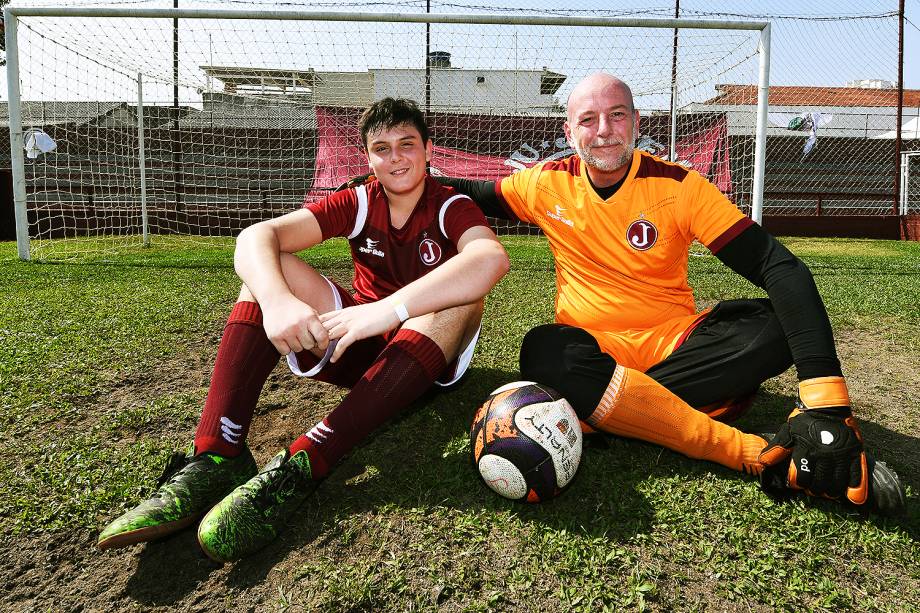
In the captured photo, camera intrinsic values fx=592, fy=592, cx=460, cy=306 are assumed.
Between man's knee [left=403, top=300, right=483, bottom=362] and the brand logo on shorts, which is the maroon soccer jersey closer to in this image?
the brand logo on shorts

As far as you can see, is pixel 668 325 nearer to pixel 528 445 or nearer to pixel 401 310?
pixel 528 445

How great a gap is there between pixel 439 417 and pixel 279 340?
0.90 meters

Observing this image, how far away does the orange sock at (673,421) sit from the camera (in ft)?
6.66

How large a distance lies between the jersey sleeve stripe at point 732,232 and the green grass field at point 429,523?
2.68ft

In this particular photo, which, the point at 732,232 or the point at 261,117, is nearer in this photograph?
the point at 732,232

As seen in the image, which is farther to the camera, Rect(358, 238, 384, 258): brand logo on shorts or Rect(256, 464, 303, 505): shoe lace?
Rect(358, 238, 384, 258): brand logo on shorts

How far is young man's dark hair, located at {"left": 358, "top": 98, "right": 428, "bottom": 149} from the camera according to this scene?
7.94 feet

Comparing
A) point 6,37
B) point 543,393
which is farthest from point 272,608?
point 6,37

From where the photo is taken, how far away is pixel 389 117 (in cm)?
242

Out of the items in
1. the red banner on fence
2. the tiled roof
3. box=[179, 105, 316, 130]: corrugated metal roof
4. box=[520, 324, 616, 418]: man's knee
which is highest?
the tiled roof

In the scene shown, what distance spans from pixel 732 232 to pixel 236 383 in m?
1.84

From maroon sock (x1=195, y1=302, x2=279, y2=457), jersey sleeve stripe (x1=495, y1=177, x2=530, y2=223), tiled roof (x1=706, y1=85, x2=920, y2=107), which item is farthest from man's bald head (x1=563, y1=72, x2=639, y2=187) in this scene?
tiled roof (x1=706, y1=85, x2=920, y2=107)

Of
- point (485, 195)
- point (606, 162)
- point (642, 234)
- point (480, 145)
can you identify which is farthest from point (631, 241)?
point (480, 145)

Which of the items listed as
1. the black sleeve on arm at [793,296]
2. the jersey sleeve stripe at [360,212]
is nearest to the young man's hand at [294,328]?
the jersey sleeve stripe at [360,212]
